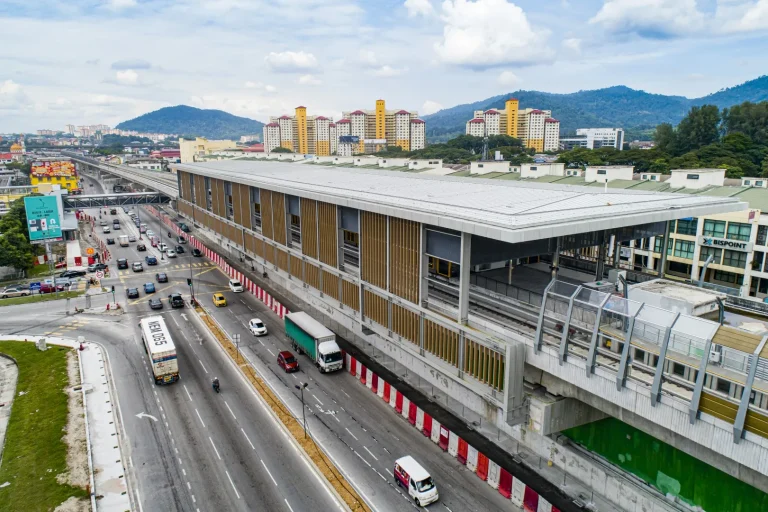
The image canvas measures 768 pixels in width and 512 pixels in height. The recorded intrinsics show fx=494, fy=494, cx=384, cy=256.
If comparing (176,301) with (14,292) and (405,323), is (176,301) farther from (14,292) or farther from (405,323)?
(405,323)

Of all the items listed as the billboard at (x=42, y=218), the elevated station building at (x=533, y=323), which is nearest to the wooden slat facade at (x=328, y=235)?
the elevated station building at (x=533, y=323)

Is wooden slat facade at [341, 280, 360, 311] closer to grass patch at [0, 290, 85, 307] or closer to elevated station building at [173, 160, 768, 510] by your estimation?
elevated station building at [173, 160, 768, 510]

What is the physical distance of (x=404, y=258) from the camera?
3412 cm

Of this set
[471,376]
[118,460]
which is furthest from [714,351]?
[118,460]

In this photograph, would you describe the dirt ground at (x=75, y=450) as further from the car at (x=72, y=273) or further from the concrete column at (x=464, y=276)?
the car at (x=72, y=273)

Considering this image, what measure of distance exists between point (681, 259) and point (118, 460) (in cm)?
6028

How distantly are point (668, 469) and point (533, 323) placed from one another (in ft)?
32.1

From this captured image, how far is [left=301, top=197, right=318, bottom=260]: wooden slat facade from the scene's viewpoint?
46.8 metres

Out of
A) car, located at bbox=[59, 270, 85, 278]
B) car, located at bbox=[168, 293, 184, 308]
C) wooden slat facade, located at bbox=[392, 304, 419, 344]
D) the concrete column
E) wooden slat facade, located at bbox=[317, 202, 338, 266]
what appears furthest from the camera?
car, located at bbox=[59, 270, 85, 278]

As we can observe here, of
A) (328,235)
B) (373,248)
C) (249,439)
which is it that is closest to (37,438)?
(249,439)

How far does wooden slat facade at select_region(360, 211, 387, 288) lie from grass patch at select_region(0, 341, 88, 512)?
73.1 ft

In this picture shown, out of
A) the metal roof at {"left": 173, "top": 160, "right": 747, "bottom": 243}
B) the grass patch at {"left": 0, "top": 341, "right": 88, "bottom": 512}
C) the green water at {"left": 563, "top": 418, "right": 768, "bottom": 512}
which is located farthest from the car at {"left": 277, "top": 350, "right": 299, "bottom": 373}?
the green water at {"left": 563, "top": 418, "right": 768, "bottom": 512}

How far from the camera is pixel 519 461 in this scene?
30578mm

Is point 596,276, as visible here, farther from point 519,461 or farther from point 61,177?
point 61,177
